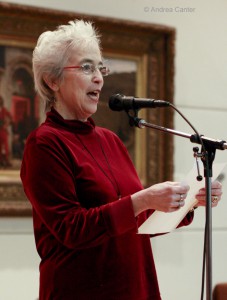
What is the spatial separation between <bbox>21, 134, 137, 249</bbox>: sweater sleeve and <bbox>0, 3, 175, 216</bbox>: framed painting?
1284 mm

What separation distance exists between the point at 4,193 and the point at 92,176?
1.33 meters

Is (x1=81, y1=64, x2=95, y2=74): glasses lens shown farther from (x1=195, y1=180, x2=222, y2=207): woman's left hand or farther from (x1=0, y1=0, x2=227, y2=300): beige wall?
(x1=0, y1=0, x2=227, y2=300): beige wall

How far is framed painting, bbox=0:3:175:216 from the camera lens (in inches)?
114

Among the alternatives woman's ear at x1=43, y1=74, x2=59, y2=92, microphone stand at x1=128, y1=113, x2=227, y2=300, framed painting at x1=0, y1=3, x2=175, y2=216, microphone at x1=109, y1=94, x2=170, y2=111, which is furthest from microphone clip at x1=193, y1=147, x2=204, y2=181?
framed painting at x1=0, y1=3, x2=175, y2=216

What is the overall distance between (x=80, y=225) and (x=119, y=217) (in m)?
0.11

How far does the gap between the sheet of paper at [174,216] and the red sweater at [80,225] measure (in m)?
0.05

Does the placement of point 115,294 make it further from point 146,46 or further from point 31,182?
point 146,46

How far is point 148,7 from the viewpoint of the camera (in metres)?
3.35

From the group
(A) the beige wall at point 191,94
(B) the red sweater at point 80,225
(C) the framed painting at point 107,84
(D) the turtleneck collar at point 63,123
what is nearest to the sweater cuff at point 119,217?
(B) the red sweater at point 80,225

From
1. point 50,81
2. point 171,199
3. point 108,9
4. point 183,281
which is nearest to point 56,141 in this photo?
point 50,81

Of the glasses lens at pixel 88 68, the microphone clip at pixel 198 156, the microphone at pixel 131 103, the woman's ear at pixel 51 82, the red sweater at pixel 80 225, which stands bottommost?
the red sweater at pixel 80 225

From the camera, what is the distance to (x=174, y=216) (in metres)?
1.65

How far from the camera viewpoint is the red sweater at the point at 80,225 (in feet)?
5.09

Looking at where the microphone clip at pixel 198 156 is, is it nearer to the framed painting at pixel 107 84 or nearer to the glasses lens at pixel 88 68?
the glasses lens at pixel 88 68
